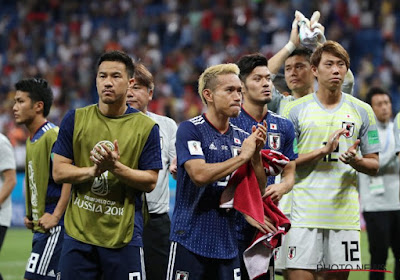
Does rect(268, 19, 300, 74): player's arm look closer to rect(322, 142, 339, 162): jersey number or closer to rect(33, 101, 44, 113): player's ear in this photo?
rect(322, 142, 339, 162): jersey number

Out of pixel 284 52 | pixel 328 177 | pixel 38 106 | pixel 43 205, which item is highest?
pixel 284 52

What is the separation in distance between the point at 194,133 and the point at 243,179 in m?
0.51

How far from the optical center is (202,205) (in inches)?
221

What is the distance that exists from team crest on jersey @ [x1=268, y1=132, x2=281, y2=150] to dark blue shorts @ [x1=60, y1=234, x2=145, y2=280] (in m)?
1.65

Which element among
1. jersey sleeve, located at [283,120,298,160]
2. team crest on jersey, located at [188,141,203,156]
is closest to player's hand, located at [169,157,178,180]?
jersey sleeve, located at [283,120,298,160]

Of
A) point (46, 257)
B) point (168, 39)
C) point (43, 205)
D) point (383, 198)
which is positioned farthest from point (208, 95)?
point (168, 39)

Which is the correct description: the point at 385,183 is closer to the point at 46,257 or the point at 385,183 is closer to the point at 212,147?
the point at 212,147

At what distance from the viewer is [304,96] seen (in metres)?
7.11

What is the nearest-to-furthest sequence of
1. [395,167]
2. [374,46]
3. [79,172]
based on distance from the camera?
[79,172] → [395,167] → [374,46]

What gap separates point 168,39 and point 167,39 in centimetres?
5

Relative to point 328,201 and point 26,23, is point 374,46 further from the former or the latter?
point 328,201

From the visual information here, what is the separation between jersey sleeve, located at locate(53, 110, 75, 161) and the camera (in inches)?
220

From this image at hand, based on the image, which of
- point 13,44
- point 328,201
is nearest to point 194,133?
point 328,201

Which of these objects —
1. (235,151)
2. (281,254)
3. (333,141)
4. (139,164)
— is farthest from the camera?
(281,254)
